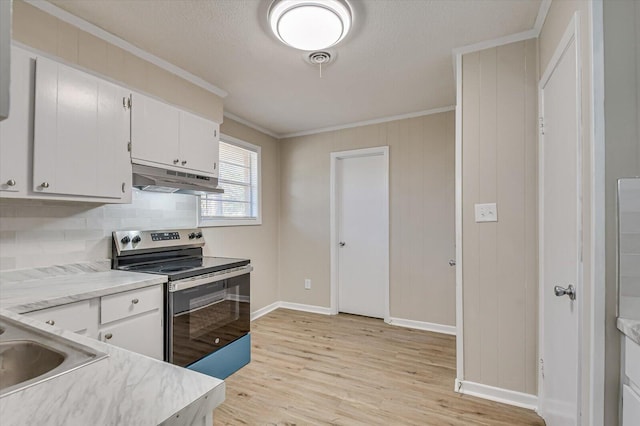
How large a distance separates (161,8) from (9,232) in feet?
5.03

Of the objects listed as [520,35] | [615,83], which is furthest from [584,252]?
[520,35]

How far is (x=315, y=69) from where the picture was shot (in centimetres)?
253

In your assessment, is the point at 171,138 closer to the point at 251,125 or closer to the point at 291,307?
the point at 251,125

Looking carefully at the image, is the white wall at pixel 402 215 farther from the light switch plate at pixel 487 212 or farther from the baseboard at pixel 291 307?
the light switch plate at pixel 487 212

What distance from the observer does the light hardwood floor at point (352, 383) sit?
76.6 inches

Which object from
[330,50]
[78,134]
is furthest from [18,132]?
[330,50]

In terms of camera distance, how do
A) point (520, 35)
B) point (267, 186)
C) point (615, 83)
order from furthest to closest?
point (267, 186)
point (520, 35)
point (615, 83)

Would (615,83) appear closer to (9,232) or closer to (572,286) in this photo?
(572,286)

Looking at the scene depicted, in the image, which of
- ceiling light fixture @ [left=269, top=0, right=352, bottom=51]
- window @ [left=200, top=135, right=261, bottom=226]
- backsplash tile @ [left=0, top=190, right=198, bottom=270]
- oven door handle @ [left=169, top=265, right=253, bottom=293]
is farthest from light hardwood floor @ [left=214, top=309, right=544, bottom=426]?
ceiling light fixture @ [left=269, top=0, right=352, bottom=51]

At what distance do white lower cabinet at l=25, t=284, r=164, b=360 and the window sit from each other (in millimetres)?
1331

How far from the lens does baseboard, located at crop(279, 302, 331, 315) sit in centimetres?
408

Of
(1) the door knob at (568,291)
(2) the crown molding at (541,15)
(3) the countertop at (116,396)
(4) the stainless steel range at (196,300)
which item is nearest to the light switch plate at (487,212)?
(1) the door knob at (568,291)

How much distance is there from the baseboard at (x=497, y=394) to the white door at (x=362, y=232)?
61.0 inches

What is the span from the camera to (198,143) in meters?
2.61
